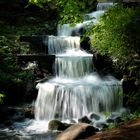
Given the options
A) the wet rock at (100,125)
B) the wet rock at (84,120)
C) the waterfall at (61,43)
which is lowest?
the wet rock at (100,125)

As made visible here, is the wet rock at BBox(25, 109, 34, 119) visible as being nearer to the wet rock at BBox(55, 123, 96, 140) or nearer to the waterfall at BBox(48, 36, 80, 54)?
the waterfall at BBox(48, 36, 80, 54)

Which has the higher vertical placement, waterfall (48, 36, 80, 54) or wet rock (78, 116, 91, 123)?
waterfall (48, 36, 80, 54)

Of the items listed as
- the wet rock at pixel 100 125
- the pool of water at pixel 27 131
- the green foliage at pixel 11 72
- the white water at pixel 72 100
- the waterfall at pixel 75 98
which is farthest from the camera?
the green foliage at pixel 11 72

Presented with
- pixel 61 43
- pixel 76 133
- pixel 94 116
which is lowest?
pixel 94 116

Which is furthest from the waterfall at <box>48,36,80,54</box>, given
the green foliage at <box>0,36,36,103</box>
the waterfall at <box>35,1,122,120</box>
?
the waterfall at <box>35,1,122,120</box>

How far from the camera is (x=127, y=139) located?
5996mm

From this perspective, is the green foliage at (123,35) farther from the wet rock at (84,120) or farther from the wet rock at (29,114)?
the wet rock at (29,114)

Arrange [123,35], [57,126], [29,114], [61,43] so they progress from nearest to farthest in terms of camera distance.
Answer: [57,126] → [123,35] → [29,114] → [61,43]

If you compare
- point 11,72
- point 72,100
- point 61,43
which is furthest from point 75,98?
point 61,43

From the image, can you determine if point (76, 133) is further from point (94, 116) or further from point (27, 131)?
point (94, 116)

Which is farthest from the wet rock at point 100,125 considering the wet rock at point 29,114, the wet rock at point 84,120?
the wet rock at point 29,114

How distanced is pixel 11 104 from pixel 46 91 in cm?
172

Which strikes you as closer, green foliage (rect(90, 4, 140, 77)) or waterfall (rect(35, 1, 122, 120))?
green foliage (rect(90, 4, 140, 77))

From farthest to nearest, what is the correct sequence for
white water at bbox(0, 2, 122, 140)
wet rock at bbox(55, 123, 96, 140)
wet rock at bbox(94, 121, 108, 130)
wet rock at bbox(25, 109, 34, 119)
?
white water at bbox(0, 2, 122, 140)
wet rock at bbox(25, 109, 34, 119)
wet rock at bbox(94, 121, 108, 130)
wet rock at bbox(55, 123, 96, 140)
